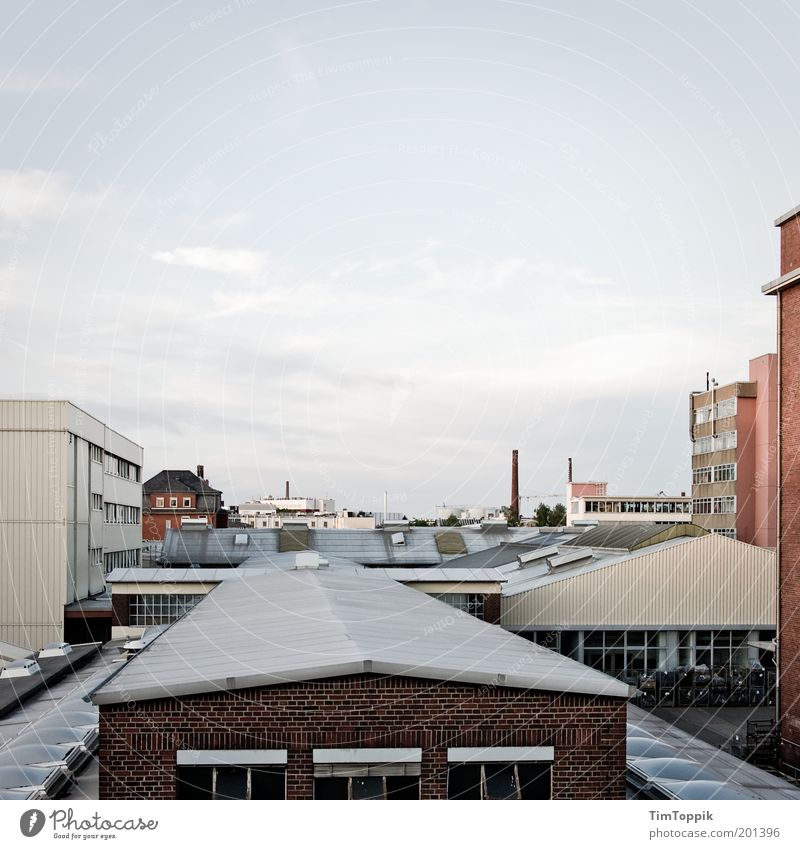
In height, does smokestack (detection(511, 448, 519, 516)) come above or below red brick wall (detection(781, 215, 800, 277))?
below

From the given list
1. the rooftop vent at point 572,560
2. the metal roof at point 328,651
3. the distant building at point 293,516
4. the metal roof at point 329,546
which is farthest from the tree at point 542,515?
the metal roof at point 328,651

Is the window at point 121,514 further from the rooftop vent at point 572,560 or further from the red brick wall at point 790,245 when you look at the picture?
the red brick wall at point 790,245

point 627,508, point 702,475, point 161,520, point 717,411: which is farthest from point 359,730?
point 627,508

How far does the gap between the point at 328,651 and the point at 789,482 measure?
488 inches

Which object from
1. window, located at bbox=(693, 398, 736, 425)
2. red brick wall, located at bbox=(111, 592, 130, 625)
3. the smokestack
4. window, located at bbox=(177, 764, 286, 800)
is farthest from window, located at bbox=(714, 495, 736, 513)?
window, located at bbox=(177, 764, 286, 800)

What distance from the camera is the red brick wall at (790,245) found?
19453 mm

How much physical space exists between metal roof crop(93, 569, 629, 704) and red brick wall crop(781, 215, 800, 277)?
10.1 meters

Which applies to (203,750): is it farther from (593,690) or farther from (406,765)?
(593,690)

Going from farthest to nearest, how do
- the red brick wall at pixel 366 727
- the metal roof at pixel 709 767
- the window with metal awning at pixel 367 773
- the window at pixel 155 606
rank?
the window at pixel 155 606 < the metal roof at pixel 709 767 < the window with metal awning at pixel 367 773 < the red brick wall at pixel 366 727

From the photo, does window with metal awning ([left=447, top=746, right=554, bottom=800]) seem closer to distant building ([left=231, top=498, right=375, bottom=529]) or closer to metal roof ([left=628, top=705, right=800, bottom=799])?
metal roof ([left=628, top=705, right=800, bottom=799])

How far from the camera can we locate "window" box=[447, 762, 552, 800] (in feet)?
34.9

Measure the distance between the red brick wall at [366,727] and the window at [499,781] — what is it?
140 millimetres
